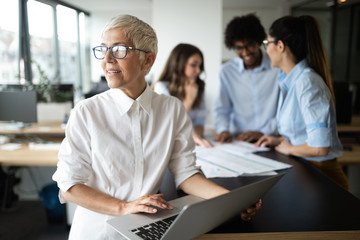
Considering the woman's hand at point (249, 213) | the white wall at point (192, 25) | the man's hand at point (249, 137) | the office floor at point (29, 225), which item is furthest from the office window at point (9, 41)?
the woman's hand at point (249, 213)

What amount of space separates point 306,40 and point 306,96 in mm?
334

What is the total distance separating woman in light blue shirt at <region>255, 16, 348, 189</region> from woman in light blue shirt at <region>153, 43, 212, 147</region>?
0.87 metres

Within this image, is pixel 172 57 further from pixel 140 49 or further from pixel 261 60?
pixel 140 49

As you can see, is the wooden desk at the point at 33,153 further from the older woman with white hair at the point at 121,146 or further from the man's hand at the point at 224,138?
the older woman with white hair at the point at 121,146

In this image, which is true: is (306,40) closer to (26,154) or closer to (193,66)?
(193,66)

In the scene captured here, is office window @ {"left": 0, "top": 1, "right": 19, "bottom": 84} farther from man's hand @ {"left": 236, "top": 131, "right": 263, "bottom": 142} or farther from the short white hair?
the short white hair

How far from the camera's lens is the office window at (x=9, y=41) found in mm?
5324

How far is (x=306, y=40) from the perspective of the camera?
1.66 m

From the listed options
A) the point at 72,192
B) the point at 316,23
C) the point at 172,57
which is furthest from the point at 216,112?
the point at 72,192

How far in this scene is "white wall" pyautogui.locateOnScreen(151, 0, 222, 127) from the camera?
5.77 meters

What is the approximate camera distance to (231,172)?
4.58 ft

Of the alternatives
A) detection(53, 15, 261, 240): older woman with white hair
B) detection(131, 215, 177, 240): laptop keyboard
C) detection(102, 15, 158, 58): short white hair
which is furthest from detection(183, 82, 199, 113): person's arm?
detection(131, 215, 177, 240): laptop keyboard

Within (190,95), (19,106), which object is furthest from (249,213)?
(19,106)

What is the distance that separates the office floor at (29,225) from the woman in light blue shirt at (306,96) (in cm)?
226
